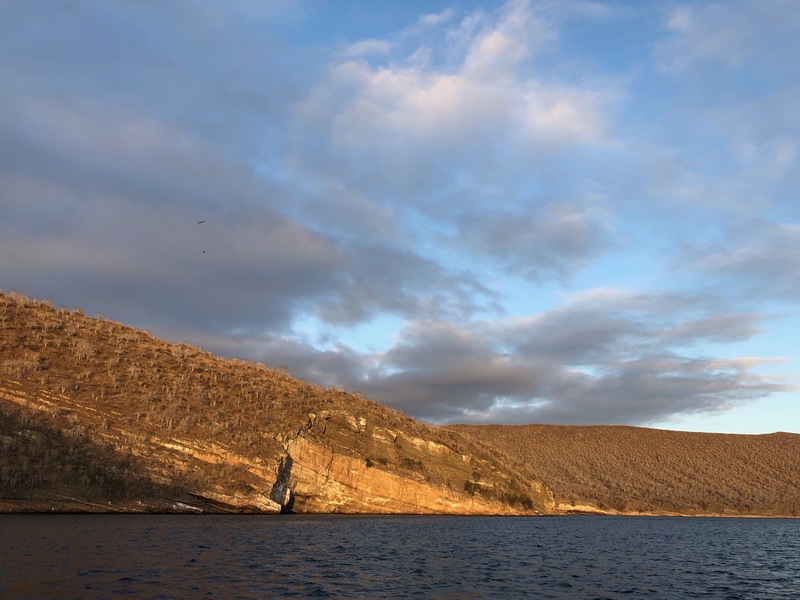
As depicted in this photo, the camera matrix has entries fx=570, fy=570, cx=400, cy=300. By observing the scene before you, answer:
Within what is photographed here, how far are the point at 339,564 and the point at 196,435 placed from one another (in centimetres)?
3043

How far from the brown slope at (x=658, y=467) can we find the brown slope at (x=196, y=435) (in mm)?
36344

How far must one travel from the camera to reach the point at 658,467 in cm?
12900

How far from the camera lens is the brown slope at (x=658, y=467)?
10325 centimetres

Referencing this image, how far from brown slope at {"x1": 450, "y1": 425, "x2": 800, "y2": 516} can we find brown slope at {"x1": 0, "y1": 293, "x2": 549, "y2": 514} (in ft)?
119

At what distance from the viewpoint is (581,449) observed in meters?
138

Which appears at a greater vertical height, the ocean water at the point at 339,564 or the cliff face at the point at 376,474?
the cliff face at the point at 376,474

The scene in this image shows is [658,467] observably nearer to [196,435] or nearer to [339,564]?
[196,435]

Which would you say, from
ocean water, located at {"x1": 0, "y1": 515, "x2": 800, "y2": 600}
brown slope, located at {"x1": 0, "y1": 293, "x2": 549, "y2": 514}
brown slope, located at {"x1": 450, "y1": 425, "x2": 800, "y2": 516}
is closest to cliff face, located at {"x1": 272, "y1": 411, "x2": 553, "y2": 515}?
brown slope, located at {"x1": 0, "y1": 293, "x2": 549, "y2": 514}

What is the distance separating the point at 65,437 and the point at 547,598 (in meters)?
37.5

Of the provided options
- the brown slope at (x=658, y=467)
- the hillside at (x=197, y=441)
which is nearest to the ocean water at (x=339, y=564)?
the hillside at (x=197, y=441)

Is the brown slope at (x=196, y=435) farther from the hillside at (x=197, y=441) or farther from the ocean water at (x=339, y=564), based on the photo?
the ocean water at (x=339, y=564)

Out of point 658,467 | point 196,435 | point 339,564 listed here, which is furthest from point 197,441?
point 658,467

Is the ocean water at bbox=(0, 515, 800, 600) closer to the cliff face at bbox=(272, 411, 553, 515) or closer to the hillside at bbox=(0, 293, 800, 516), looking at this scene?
the hillside at bbox=(0, 293, 800, 516)

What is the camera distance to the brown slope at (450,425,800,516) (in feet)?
339
